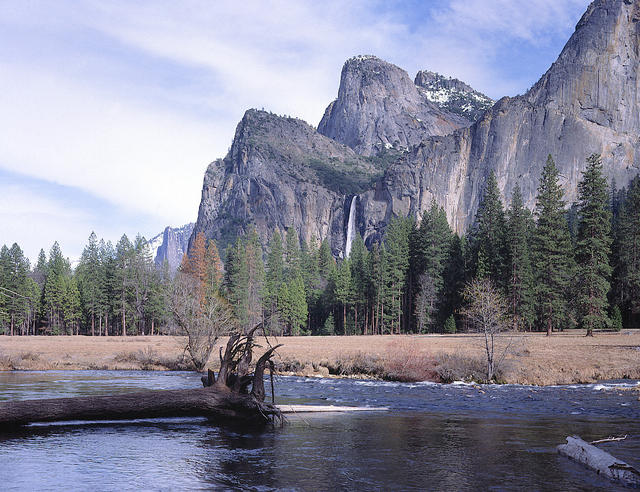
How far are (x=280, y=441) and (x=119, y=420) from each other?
6237 millimetres

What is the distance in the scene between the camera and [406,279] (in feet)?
294

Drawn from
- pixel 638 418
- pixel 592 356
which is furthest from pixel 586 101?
pixel 638 418

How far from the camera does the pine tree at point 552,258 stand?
58094 mm

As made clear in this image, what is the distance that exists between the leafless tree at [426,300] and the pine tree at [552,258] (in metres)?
18.2

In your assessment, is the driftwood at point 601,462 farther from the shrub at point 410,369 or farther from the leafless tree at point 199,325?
the leafless tree at point 199,325

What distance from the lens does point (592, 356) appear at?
34.0 m

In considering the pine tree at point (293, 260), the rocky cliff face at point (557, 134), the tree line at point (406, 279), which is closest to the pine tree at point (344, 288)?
the tree line at point (406, 279)

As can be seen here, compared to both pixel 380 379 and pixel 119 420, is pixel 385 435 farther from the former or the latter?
pixel 380 379

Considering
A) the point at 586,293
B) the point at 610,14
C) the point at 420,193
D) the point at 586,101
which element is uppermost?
the point at 610,14

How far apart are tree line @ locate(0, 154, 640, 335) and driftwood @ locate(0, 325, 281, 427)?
1741 inches

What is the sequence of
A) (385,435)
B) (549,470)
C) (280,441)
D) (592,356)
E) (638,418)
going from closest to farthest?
1. (549,470)
2. (280,441)
3. (385,435)
4. (638,418)
5. (592,356)

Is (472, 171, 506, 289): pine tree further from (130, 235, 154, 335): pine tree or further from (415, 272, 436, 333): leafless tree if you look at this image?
(130, 235, 154, 335): pine tree

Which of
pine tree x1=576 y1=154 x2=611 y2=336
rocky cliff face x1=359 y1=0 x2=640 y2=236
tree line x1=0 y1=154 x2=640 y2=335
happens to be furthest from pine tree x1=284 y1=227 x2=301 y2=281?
rocky cliff face x1=359 y1=0 x2=640 y2=236

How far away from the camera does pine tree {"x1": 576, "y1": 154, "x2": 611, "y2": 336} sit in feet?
170
